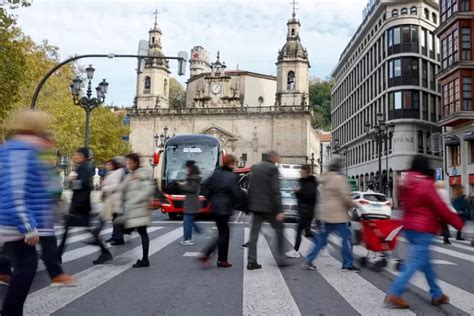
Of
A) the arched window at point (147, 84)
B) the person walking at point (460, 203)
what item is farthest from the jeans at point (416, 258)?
the arched window at point (147, 84)

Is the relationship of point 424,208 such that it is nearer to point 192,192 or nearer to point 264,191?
point 264,191

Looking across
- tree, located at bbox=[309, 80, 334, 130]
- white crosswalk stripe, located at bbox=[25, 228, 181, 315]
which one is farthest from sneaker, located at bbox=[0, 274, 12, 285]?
tree, located at bbox=[309, 80, 334, 130]

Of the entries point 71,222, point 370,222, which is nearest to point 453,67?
point 370,222

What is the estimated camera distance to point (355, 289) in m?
6.29

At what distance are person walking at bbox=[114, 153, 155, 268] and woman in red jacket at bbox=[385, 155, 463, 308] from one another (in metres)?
4.06

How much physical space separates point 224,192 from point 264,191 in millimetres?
665

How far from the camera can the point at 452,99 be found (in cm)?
3177

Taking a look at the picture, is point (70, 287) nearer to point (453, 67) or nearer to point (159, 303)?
point (159, 303)

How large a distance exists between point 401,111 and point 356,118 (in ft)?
45.7

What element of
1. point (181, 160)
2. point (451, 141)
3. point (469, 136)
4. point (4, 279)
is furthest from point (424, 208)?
point (451, 141)

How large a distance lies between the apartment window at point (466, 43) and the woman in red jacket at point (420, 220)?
28.9m

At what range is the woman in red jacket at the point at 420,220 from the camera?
202 inches

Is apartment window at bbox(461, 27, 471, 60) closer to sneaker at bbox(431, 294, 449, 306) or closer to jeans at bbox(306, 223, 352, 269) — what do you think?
jeans at bbox(306, 223, 352, 269)

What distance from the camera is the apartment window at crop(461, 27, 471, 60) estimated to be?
30.4 m
